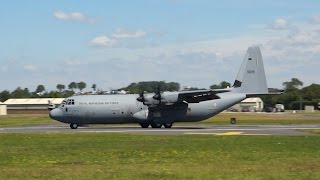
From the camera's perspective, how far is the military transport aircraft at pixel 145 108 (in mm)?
53031

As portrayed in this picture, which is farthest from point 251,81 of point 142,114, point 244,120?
point 244,120

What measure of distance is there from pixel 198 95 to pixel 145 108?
501 cm

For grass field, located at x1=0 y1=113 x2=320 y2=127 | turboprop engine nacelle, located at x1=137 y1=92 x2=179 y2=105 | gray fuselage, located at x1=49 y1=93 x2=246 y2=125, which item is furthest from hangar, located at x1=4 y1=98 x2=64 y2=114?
turboprop engine nacelle, located at x1=137 y1=92 x2=179 y2=105

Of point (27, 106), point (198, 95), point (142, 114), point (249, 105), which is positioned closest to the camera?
point (198, 95)

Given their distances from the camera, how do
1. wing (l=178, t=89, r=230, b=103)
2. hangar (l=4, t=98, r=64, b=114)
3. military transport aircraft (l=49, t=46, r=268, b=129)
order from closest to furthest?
wing (l=178, t=89, r=230, b=103), military transport aircraft (l=49, t=46, r=268, b=129), hangar (l=4, t=98, r=64, b=114)

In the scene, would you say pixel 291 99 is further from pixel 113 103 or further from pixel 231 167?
pixel 231 167

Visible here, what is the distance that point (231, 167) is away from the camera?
17.0 m

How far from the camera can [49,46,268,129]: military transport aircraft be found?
53031mm

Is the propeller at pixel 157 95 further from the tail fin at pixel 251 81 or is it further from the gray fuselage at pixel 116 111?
the tail fin at pixel 251 81

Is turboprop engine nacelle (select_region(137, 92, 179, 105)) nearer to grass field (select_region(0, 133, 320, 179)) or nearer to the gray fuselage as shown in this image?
the gray fuselage

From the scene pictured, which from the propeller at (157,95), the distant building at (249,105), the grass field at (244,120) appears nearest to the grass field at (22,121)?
the grass field at (244,120)

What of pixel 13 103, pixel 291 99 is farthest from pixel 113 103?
pixel 291 99

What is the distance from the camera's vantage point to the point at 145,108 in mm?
53844

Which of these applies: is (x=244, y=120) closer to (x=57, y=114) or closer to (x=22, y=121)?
(x=22, y=121)
